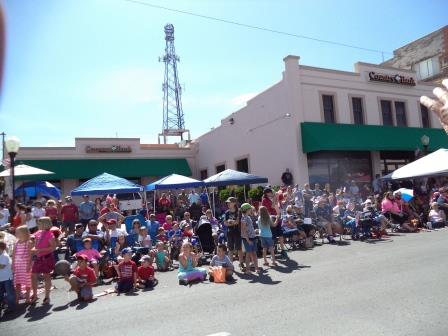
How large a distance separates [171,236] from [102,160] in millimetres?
16331

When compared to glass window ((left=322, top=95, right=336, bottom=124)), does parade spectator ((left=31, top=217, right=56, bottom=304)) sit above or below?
below

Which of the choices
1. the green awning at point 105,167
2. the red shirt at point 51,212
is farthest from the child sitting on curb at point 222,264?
the green awning at point 105,167

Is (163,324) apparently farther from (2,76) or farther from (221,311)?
(2,76)

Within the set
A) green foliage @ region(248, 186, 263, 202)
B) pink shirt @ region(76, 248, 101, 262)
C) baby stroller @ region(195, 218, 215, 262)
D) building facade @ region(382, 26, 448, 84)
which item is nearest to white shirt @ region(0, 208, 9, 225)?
pink shirt @ region(76, 248, 101, 262)

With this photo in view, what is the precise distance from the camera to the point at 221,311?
643 centimetres

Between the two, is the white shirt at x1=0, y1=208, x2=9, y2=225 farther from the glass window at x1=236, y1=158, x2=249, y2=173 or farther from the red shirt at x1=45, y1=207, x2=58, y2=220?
the glass window at x1=236, y1=158, x2=249, y2=173

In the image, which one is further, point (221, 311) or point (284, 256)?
point (284, 256)

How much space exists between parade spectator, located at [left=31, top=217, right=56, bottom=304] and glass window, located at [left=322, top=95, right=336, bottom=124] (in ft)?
55.5

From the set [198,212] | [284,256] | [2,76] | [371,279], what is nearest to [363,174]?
[198,212]

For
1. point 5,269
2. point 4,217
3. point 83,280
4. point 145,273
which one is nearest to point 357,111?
point 145,273

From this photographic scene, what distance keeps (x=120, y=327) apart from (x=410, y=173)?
575 inches

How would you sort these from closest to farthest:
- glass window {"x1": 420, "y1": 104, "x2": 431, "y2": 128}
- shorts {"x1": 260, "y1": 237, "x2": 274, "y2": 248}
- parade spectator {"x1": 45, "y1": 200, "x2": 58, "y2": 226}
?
1. shorts {"x1": 260, "y1": 237, "x2": 274, "y2": 248}
2. parade spectator {"x1": 45, "y1": 200, "x2": 58, "y2": 226}
3. glass window {"x1": 420, "y1": 104, "x2": 431, "y2": 128}

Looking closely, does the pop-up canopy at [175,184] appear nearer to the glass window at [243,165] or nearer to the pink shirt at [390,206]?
the pink shirt at [390,206]

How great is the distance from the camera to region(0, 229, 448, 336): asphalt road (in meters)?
5.39
